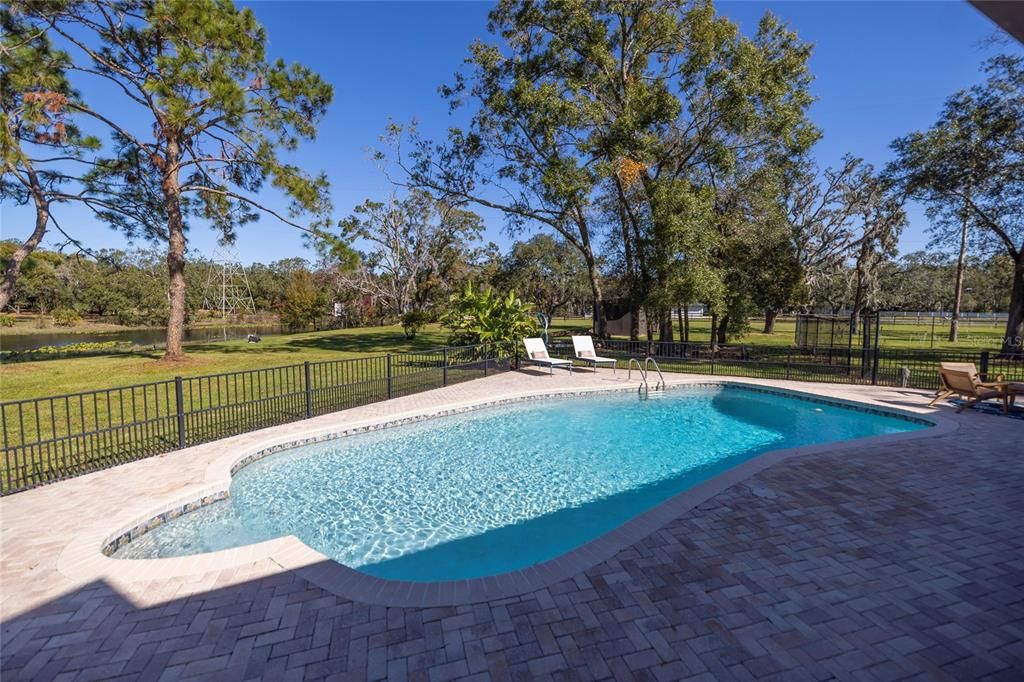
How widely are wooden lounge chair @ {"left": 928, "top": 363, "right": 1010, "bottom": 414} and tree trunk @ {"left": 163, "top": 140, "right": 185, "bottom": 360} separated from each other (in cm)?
2065

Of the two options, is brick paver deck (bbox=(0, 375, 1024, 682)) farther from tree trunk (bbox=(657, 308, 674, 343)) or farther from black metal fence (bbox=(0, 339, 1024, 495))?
tree trunk (bbox=(657, 308, 674, 343))

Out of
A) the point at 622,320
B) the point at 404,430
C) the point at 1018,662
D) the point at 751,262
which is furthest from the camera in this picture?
the point at 622,320

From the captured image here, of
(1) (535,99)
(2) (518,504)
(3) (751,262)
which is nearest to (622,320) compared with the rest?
(3) (751,262)

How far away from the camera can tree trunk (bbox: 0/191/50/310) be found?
14.6m

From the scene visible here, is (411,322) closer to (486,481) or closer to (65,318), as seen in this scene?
(486,481)

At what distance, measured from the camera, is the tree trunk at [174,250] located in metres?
15.1

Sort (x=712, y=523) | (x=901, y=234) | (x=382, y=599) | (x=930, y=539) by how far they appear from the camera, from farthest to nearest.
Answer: (x=901, y=234) < (x=712, y=523) < (x=930, y=539) < (x=382, y=599)

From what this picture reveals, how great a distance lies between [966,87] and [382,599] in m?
24.2

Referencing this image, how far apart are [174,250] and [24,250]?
14.0ft

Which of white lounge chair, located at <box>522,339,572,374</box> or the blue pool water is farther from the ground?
white lounge chair, located at <box>522,339,572,374</box>

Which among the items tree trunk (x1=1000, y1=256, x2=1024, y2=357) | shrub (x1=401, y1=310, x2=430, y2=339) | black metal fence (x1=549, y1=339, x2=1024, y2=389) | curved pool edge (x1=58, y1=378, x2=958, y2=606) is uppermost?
tree trunk (x1=1000, y1=256, x2=1024, y2=357)

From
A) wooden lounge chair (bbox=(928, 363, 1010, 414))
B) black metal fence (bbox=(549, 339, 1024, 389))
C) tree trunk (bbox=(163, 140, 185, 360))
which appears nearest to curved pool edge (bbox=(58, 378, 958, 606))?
wooden lounge chair (bbox=(928, 363, 1010, 414))

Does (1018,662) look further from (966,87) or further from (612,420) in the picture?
(966,87)

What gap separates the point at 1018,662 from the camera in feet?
8.38
